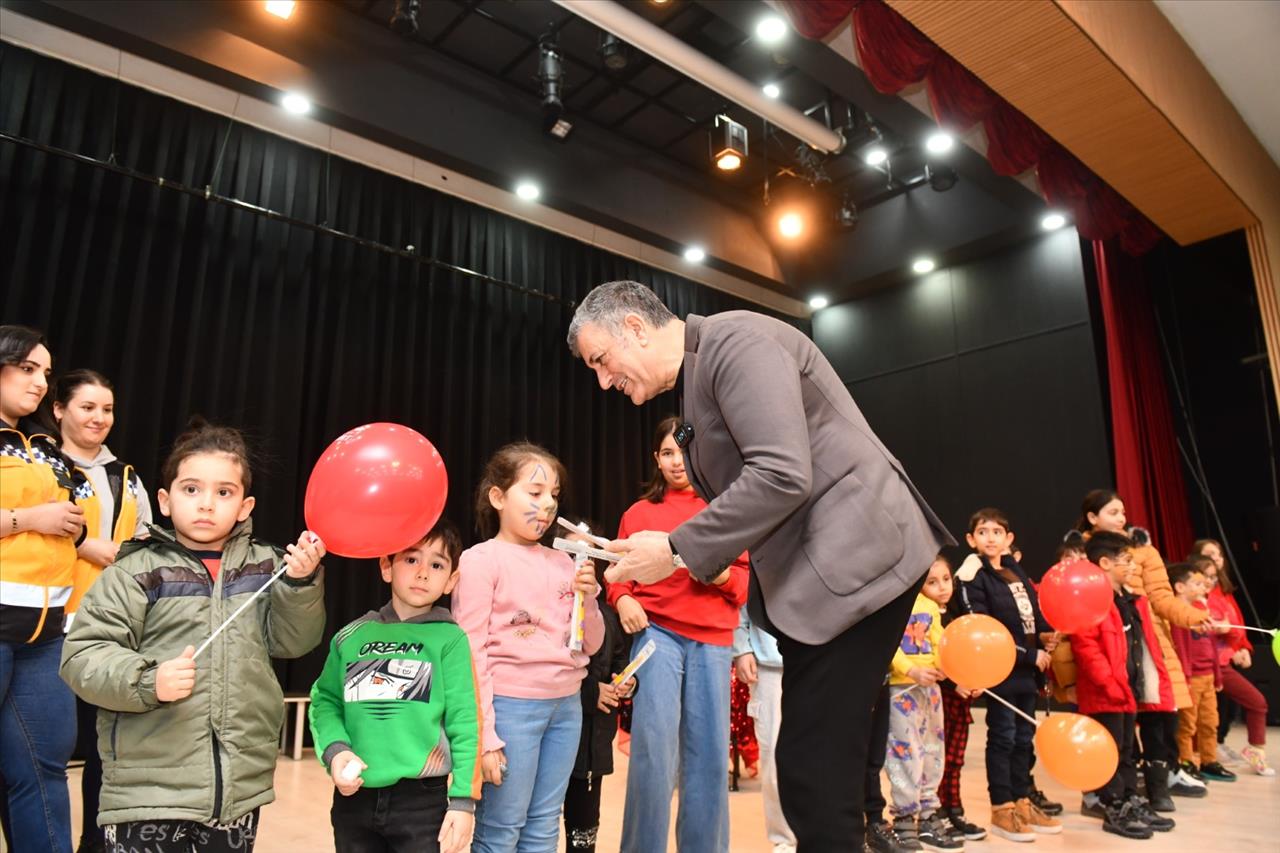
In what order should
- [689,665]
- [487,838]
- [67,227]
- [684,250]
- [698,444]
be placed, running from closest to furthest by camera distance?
[698,444] → [487,838] → [689,665] → [67,227] → [684,250]

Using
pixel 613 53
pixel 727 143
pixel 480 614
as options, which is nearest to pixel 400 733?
pixel 480 614

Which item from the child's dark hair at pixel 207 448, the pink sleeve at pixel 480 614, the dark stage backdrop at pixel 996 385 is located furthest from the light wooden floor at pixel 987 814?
the dark stage backdrop at pixel 996 385

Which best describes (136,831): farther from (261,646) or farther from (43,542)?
(43,542)

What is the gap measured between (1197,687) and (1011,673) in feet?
6.41

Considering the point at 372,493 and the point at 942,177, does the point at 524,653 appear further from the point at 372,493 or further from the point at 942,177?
Answer: the point at 942,177

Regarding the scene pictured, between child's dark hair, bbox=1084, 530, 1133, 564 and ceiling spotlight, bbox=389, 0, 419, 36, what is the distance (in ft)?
17.2

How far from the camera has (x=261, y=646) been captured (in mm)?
1690

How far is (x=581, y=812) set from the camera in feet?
7.97

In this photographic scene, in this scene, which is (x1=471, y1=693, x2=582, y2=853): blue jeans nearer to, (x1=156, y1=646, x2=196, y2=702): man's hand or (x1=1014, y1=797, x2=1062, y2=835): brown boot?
(x1=156, y1=646, x2=196, y2=702): man's hand

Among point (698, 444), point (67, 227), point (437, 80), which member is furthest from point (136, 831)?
point (437, 80)

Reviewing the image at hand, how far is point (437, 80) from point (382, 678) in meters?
5.94

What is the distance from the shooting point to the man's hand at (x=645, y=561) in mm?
1526

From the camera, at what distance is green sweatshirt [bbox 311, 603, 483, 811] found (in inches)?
67.0

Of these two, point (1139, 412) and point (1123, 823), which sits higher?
point (1139, 412)
